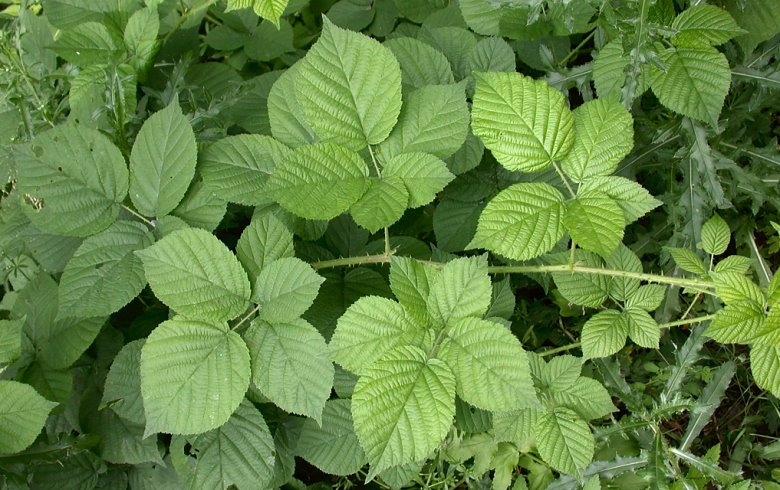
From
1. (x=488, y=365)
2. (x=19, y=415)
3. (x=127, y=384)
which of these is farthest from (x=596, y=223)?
(x=19, y=415)

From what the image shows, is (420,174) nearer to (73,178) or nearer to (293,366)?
(293,366)

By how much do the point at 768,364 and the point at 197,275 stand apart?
1.33 meters

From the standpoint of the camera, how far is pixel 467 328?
53.5 inches

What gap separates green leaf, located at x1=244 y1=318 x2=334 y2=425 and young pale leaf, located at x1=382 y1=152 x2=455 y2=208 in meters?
0.40

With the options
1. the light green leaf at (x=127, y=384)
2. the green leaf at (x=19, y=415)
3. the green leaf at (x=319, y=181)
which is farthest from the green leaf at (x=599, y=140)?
the green leaf at (x=19, y=415)

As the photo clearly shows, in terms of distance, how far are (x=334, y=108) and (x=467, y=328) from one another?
2.04ft

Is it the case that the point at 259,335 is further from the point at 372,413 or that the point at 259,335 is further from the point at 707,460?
the point at 707,460

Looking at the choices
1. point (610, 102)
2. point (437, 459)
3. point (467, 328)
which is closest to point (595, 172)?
point (610, 102)

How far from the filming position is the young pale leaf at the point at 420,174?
1.47m

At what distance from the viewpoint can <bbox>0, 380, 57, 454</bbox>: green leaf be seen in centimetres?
157

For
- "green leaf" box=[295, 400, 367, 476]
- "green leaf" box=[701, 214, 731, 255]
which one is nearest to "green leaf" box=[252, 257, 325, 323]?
"green leaf" box=[295, 400, 367, 476]

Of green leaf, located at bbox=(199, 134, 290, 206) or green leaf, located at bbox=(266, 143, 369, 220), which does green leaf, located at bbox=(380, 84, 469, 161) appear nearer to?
green leaf, located at bbox=(266, 143, 369, 220)

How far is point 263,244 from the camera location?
61.0 inches

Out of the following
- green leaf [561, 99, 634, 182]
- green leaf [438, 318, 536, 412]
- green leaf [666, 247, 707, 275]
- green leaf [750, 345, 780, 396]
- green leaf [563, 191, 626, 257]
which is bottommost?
green leaf [750, 345, 780, 396]
